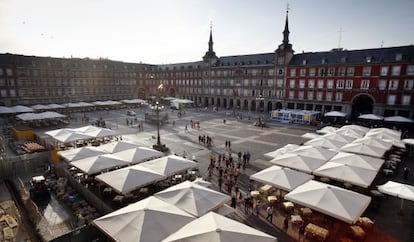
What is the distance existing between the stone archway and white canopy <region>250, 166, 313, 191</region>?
3803 centimetres

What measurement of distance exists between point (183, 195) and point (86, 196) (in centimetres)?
726

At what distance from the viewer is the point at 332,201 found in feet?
37.5

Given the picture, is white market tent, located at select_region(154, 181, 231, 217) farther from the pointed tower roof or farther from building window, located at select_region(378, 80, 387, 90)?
the pointed tower roof

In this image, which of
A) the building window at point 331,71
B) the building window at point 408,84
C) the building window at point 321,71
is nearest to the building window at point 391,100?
the building window at point 408,84

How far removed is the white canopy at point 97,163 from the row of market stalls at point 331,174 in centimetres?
984

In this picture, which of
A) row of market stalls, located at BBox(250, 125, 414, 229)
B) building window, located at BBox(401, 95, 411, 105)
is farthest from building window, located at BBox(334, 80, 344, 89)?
row of market stalls, located at BBox(250, 125, 414, 229)

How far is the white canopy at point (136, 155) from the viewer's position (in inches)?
702

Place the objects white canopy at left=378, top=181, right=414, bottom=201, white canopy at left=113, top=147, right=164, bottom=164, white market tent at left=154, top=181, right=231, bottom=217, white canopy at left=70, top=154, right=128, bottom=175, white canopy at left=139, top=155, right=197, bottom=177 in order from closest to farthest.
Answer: white market tent at left=154, top=181, right=231, bottom=217, white canopy at left=378, top=181, right=414, bottom=201, white canopy at left=139, top=155, right=197, bottom=177, white canopy at left=70, top=154, right=128, bottom=175, white canopy at left=113, top=147, right=164, bottom=164

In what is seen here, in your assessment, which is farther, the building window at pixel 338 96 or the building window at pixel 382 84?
the building window at pixel 338 96

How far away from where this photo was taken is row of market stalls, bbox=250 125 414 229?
37.2 feet

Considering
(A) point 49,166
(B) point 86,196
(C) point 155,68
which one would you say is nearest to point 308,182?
(B) point 86,196

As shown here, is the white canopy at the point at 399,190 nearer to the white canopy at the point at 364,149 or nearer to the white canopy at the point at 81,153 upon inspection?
the white canopy at the point at 364,149

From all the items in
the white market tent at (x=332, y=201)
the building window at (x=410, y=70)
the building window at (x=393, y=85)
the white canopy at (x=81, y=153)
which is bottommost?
the white market tent at (x=332, y=201)

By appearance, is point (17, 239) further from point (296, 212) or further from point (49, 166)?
point (296, 212)
